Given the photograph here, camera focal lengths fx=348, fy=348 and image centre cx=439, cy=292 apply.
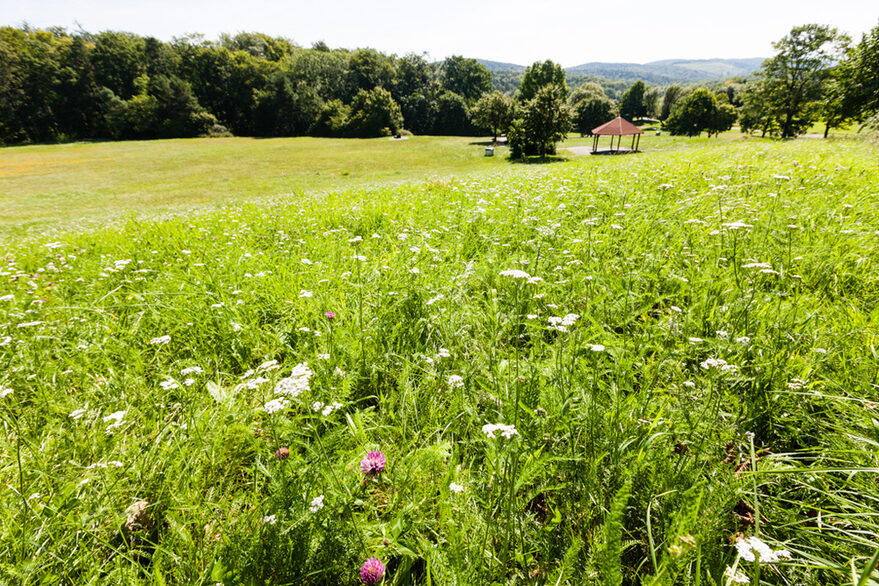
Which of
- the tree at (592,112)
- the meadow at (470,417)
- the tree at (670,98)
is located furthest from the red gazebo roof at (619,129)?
the tree at (670,98)

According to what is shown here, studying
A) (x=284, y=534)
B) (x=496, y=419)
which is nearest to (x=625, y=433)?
(x=496, y=419)

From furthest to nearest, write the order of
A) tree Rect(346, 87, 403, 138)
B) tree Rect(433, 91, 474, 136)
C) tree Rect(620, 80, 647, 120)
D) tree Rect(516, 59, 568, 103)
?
tree Rect(620, 80, 647, 120)
tree Rect(433, 91, 474, 136)
tree Rect(346, 87, 403, 138)
tree Rect(516, 59, 568, 103)

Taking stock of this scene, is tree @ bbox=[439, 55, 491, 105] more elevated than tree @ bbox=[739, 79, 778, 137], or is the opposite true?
tree @ bbox=[439, 55, 491, 105]

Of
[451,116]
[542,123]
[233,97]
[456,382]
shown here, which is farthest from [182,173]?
[451,116]

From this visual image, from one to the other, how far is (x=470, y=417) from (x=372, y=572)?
0.89 meters

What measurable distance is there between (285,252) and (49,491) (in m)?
3.62

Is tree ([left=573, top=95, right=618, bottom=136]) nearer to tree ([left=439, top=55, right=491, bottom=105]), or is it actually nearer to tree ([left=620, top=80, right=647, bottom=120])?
tree ([left=439, top=55, right=491, bottom=105])

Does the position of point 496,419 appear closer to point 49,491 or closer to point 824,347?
point 824,347

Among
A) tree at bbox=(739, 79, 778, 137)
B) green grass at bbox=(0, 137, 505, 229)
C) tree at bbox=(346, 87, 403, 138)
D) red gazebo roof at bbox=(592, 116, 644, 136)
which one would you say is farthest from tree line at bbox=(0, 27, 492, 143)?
tree at bbox=(739, 79, 778, 137)

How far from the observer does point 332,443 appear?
178 centimetres

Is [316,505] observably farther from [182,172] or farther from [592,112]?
[592,112]

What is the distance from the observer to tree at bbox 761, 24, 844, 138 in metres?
33.8

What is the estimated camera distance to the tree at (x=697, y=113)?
6144 cm

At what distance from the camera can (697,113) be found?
202 ft
